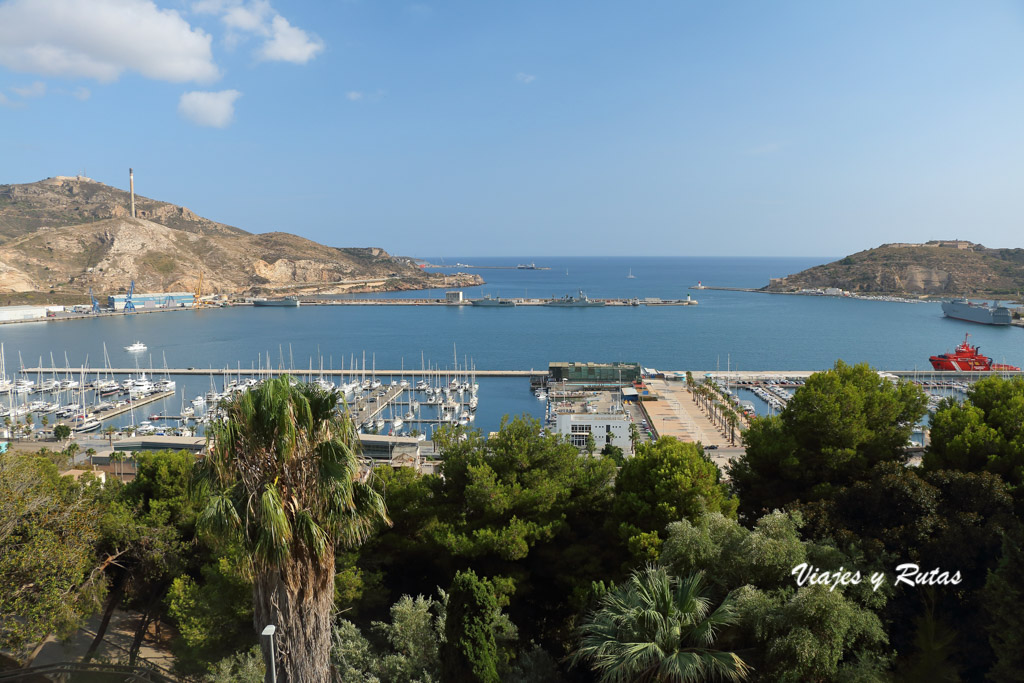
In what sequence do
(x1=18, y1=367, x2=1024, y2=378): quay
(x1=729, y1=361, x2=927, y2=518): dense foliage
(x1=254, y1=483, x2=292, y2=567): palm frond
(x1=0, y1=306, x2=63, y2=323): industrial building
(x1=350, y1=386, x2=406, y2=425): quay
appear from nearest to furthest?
(x1=254, y1=483, x2=292, y2=567): palm frond, (x1=729, y1=361, x2=927, y2=518): dense foliage, (x1=350, y1=386, x2=406, y2=425): quay, (x1=18, y1=367, x2=1024, y2=378): quay, (x1=0, y1=306, x2=63, y2=323): industrial building

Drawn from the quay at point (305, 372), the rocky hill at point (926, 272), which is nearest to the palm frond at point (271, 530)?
the quay at point (305, 372)

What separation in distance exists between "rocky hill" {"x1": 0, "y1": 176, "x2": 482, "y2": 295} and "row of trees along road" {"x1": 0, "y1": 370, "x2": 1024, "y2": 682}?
96.9m

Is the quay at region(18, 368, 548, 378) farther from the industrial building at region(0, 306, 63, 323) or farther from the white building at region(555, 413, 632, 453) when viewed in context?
the industrial building at region(0, 306, 63, 323)

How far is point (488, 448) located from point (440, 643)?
3.92 metres

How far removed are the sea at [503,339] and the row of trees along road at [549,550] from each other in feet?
87.0

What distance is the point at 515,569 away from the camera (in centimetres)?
852

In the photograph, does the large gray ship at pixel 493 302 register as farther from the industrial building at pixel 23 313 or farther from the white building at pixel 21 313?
the white building at pixel 21 313

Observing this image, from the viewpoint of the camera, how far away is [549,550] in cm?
874

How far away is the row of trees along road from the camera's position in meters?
4.96

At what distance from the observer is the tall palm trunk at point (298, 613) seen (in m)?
4.91

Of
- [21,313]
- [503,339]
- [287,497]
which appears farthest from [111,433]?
[21,313]

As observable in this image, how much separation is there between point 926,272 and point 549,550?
130554 millimetres

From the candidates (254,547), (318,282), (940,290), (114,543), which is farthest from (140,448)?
(940,290)

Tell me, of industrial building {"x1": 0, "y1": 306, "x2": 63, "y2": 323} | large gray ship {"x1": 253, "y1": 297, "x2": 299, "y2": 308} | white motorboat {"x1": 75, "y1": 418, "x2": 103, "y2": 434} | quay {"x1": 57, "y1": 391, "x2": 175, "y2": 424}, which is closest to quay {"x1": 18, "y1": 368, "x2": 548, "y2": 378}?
quay {"x1": 57, "y1": 391, "x2": 175, "y2": 424}
